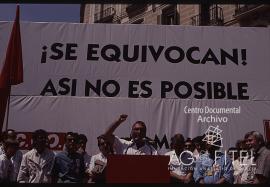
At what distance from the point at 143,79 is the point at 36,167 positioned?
2512 mm

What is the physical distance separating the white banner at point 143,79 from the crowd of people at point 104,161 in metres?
1.20

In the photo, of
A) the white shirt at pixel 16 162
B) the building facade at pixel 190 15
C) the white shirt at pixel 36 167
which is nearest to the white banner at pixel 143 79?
the white shirt at pixel 16 162

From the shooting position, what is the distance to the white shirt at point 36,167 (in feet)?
14.5

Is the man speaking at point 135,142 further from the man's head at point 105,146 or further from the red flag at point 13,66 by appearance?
the red flag at point 13,66

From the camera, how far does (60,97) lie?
245 inches

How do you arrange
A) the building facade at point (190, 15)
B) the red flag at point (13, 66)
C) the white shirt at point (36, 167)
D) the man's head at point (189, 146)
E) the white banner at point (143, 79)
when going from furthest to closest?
the building facade at point (190, 15) → the white banner at point (143, 79) → the man's head at point (189, 146) → the red flag at point (13, 66) → the white shirt at point (36, 167)

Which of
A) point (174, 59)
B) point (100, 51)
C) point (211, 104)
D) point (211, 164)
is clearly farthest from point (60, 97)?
point (211, 164)

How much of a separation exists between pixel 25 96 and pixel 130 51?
182cm

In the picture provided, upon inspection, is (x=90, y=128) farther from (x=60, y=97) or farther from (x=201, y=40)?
(x=201, y=40)

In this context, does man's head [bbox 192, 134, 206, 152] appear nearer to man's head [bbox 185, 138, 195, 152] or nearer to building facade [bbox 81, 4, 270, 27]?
man's head [bbox 185, 138, 195, 152]

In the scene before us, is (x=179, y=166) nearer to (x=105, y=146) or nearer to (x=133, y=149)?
(x=133, y=149)

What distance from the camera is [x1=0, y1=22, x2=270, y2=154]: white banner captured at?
20.2 feet

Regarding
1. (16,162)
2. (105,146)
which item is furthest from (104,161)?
(16,162)

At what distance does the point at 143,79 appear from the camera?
640 centimetres
